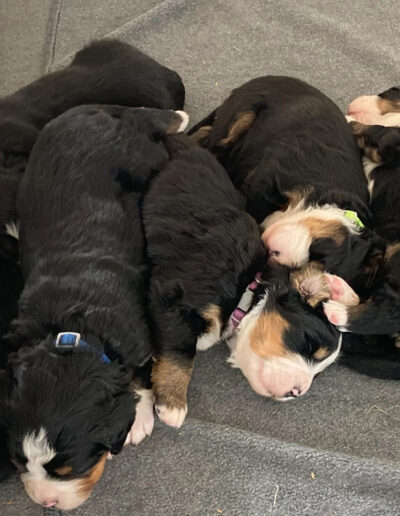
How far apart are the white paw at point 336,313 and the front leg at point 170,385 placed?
1.88 ft

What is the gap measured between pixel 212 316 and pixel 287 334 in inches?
11.9

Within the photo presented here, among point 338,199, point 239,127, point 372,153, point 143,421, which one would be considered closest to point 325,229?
point 338,199

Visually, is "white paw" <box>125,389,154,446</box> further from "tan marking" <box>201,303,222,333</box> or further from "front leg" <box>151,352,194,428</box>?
"tan marking" <box>201,303,222,333</box>

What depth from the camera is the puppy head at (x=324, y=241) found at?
2.43 meters

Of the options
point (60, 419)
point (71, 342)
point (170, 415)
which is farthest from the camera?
point (170, 415)

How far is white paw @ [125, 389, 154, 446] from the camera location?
2.40m

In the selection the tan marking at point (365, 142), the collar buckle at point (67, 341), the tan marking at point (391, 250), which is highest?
the tan marking at point (365, 142)

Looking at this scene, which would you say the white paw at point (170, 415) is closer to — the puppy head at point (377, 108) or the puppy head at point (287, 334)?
the puppy head at point (287, 334)

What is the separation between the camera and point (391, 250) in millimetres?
2539

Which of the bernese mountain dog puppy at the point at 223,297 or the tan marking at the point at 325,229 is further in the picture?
the tan marking at the point at 325,229

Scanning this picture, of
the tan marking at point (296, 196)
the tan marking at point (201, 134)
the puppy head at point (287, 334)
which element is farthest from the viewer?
the tan marking at point (201, 134)

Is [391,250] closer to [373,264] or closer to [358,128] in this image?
[373,264]

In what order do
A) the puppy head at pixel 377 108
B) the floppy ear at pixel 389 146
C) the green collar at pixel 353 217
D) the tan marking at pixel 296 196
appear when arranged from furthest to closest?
1. the puppy head at pixel 377 108
2. the floppy ear at pixel 389 146
3. the tan marking at pixel 296 196
4. the green collar at pixel 353 217

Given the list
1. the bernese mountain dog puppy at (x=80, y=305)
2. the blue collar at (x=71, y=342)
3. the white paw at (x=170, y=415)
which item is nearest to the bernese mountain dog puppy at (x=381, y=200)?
the white paw at (x=170, y=415)
